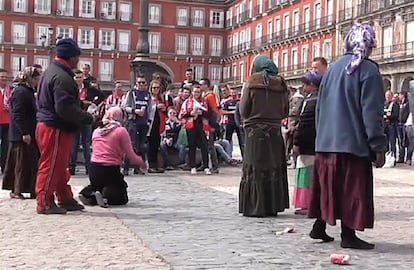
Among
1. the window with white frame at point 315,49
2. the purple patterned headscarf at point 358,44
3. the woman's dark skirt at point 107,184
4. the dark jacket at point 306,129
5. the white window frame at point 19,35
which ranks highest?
the white window frame at point 19,35

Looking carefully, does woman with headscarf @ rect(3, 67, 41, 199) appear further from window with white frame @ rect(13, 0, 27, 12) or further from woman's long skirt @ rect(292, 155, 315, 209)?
window with white frame @ rect(13, 0, 27, 12)

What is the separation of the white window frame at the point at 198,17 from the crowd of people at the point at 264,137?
62.9m

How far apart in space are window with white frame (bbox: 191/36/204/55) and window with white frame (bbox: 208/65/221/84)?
2260 mm

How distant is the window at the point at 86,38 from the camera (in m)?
70.2

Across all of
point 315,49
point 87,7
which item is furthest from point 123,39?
point 315,49

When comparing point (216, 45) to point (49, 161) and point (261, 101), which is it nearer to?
point (261, 101)

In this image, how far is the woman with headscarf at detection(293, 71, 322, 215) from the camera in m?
7.85

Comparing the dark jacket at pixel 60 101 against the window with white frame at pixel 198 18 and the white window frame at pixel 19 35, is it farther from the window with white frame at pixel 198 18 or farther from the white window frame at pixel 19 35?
the window with white frame at pixel 198 18

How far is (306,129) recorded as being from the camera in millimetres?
7934

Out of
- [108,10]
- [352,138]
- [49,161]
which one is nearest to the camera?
[352,138]

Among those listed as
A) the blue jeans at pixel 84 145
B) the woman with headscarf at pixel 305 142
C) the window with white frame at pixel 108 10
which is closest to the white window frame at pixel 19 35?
the window with white frame at pixel 108 10

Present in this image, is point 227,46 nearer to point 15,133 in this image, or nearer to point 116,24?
point 116,24

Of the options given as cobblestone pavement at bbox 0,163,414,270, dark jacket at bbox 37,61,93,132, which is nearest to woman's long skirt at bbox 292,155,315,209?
cobblestone pavement at bbox 0,163,414,270

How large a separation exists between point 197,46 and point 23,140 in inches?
2635
